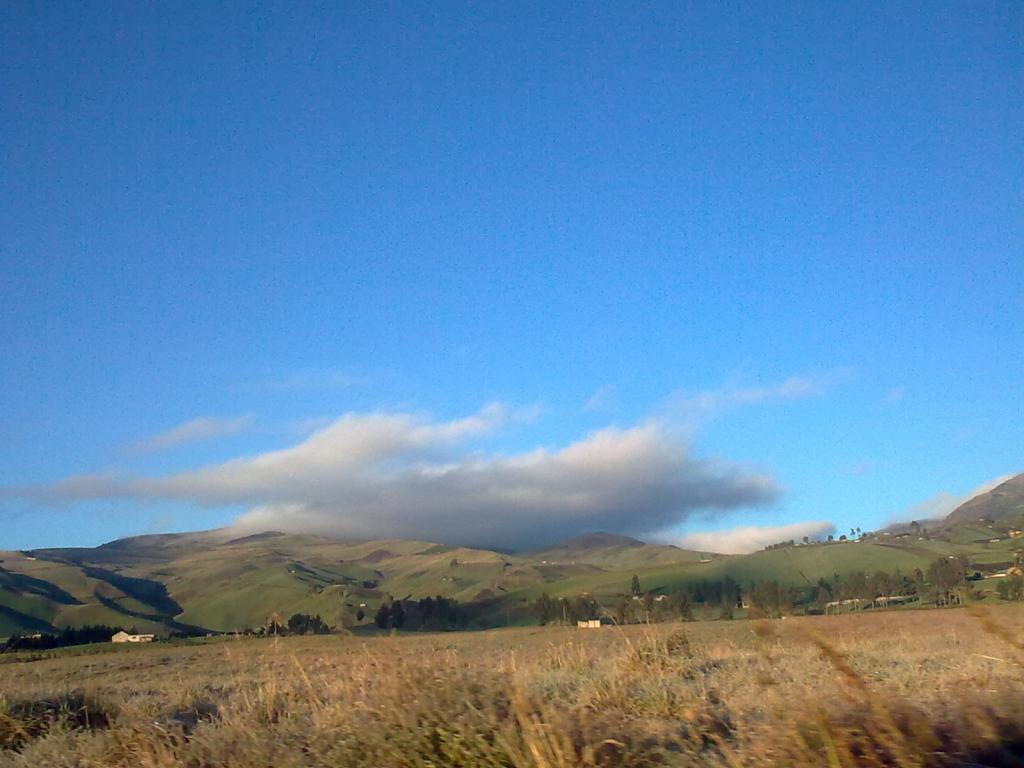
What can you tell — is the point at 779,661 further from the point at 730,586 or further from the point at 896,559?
the point at 896,559

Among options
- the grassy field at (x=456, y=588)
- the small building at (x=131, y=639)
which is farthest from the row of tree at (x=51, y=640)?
the grassy field at (x=456, y=588)

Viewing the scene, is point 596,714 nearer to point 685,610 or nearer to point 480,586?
point 685,610

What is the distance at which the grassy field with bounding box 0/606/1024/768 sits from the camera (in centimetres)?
555

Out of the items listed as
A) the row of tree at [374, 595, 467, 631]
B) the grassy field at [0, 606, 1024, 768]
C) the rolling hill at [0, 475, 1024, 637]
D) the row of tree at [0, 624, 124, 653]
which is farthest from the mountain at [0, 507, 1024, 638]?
the row of tree at [0, 624, 124, 653]

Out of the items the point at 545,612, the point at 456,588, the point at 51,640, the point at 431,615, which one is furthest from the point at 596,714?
the point at 456,588

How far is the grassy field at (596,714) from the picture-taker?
555 cm

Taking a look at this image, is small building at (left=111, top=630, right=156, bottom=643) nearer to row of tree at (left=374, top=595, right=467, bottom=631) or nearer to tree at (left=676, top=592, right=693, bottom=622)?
row of tree at (left=374, top=595, right=467, bottom=631)

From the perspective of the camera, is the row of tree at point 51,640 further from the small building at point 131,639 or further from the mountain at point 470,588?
the mountain at point 470,588

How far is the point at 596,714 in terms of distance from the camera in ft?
23.5

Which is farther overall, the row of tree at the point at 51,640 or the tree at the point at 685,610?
the row of tree at the point at 51,640

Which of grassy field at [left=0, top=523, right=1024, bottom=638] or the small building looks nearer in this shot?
the small building

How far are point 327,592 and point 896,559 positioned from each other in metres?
73.9

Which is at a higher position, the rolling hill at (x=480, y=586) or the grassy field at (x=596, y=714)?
the rolling hill at (x=480, y=586)

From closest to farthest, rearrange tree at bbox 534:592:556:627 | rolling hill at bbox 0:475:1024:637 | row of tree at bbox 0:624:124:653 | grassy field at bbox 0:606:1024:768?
1. grassy field at bbox 0:606:1024:768
2. row of tree at bbox 0:624:124:653
3. tree at bbox 534:592:556:627
4. rolling hill at bbox 0:475:1024:637
